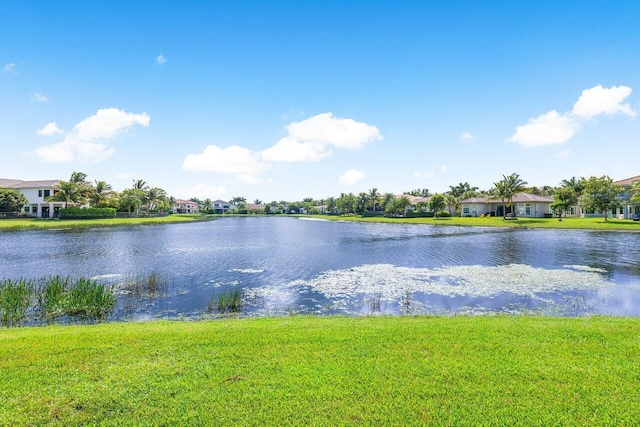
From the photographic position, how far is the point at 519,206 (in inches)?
3388

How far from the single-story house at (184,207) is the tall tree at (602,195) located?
158259 mm

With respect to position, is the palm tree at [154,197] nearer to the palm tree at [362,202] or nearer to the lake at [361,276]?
the palm tree at [362,202]

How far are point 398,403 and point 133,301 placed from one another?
13.6m

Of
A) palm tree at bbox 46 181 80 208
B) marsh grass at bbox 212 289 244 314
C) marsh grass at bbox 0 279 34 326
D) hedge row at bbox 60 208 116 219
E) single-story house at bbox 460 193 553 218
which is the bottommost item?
marsh grass at bbox 212 289 244 314

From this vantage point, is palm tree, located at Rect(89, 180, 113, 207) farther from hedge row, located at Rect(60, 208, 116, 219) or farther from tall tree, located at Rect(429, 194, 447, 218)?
tall tree, located at Rect(429, 194, 447, 218)

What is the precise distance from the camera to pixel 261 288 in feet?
57.0

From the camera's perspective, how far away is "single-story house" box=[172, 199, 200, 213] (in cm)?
16973

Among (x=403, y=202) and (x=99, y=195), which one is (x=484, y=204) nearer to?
(x=403, y=202)

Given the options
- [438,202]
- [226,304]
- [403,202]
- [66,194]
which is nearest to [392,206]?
[403,202]

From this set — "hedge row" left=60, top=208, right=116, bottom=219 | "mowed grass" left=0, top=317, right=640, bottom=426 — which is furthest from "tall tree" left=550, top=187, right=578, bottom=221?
"hedge row" left=60, top=208, right=116, bottom=219

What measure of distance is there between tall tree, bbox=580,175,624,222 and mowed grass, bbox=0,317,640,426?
215 ft

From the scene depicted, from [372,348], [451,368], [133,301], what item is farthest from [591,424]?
[133,301]

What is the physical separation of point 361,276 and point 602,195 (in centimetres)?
6168

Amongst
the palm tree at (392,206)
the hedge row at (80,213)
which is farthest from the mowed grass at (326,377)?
the palm tree at (392,206)
